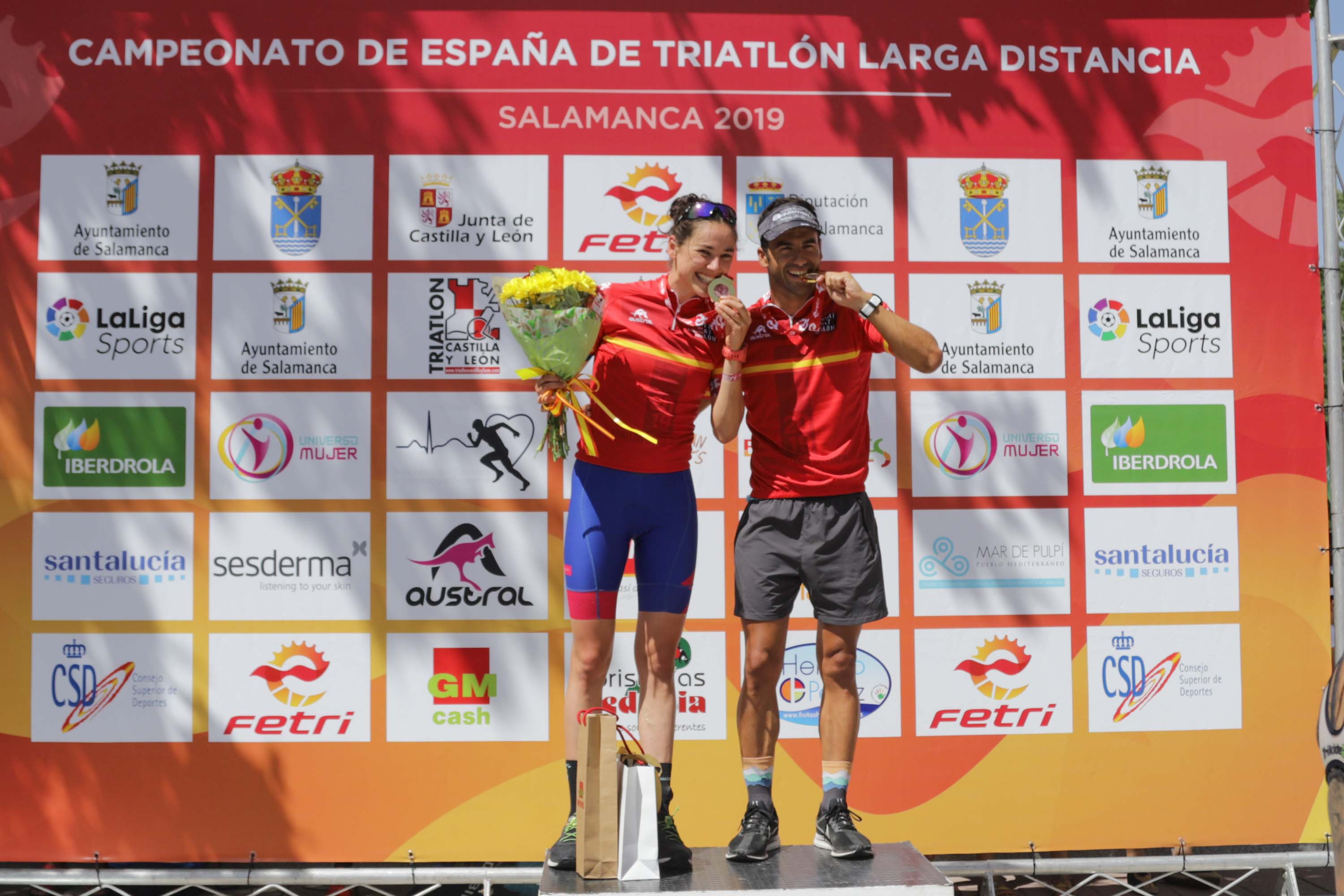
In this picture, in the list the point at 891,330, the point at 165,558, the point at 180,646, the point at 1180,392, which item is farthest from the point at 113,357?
the point at 1180,392

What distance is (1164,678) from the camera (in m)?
3.81

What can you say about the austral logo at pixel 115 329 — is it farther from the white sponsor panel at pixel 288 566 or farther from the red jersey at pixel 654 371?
the red jersey at pixel 654 371

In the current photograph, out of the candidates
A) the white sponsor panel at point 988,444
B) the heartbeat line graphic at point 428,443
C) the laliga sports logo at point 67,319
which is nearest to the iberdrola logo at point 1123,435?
the white sponsor panel at point 988,444

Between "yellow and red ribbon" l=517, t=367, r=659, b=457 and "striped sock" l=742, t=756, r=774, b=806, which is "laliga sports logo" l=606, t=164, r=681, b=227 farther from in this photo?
"striped sock" l=742, t=756, r=774, b=806

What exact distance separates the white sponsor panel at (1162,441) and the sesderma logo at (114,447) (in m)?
3.47

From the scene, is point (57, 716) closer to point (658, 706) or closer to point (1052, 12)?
point (658, 706)

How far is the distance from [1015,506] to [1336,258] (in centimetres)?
154

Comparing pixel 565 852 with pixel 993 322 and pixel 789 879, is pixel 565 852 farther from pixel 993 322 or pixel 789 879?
pixel 993 322

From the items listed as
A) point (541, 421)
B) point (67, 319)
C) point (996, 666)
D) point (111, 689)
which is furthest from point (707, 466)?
point (67, 319)

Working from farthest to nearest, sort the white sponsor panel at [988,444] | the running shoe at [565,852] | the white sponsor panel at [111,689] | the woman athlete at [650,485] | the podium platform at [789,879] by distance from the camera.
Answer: the white sponsor panel at [988,444]
the white sponsor panel at [111,689]
the woman athlete at [650,485]
the running shoe at [565,852]
the podium platform at [789,879]

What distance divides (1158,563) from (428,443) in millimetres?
2818

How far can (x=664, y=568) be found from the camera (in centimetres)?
273

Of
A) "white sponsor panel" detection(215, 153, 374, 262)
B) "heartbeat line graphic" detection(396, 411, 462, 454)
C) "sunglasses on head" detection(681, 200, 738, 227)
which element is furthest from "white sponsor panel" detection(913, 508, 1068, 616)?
"white sponsor panel" detection(215, 153, 374, 262)

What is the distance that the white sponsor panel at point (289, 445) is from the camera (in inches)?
147
